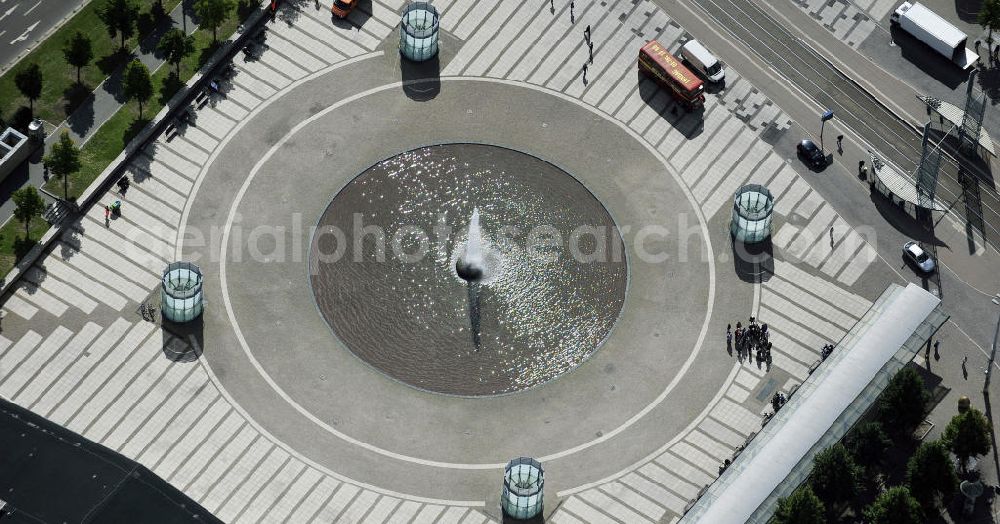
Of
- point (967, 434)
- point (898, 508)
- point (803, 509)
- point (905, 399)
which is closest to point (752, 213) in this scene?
point (905, 399)

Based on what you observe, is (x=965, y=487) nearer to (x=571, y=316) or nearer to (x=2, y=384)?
(x=571, y=316)

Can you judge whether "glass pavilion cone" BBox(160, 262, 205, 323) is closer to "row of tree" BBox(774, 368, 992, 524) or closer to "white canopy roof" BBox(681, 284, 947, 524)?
"white canopy roof" BBox(681, 284, 947, 524)

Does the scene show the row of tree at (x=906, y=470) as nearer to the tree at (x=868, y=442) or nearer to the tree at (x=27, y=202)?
the tree at (x=868, y=442)

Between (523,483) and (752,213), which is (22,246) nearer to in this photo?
(523,483)

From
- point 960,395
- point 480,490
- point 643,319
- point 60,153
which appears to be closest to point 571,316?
point 643,319

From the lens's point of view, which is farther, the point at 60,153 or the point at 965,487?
the point at 60,153

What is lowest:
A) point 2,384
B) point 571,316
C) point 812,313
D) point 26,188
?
point 2,384
